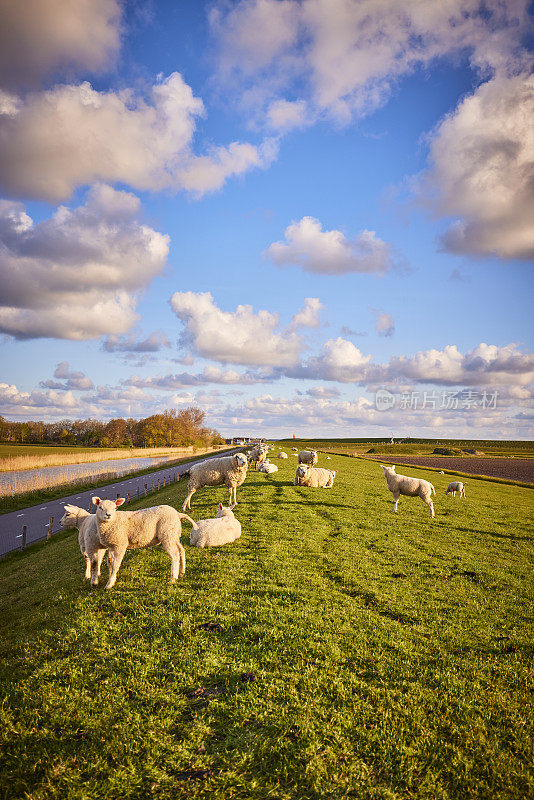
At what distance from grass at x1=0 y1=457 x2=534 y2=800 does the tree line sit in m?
127

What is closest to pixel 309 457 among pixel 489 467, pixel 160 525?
pixel 160 525

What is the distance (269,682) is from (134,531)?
5416 mm

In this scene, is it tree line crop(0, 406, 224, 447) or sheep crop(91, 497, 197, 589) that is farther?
tree line crop(0, 406, 224, 447)

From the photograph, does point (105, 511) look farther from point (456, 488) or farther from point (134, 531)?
point (456, 488)

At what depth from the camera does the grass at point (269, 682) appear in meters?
4.84

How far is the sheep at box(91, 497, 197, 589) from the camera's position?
32.2 feet

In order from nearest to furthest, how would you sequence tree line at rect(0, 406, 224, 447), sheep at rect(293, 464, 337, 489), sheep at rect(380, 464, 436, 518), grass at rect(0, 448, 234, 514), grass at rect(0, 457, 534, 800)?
grass at rect(0, 457, 534, 800) → sheep at rect(380, 464, 436, 518) → sheep at rect(293, 464, 337, 489) → grass at rect(0, 448, 234, 514) → tree line at rect(0, 406, 224, 447)

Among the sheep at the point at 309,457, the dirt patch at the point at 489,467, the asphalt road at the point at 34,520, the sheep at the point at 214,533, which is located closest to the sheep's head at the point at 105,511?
the sheep at the point at 214,533

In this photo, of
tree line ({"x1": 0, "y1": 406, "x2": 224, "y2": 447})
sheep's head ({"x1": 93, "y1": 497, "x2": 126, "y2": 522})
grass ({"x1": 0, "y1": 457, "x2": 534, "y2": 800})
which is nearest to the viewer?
grass ({"x1": 0, "y1": 457, "x2": 534, "y2": 800})

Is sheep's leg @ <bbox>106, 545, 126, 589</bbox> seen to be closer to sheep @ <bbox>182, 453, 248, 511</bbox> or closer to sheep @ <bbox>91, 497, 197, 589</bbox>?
sheep @ <bbox>91, 497, 197, 589</bbox>

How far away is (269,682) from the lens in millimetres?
6371

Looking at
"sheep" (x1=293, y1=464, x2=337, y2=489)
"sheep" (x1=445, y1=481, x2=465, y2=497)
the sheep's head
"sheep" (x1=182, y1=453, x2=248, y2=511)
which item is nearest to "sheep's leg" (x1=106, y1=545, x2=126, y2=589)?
the sheep's head

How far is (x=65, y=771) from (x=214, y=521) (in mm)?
9055

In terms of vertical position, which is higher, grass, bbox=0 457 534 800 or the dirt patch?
grass, bbox=0 457 534 800
